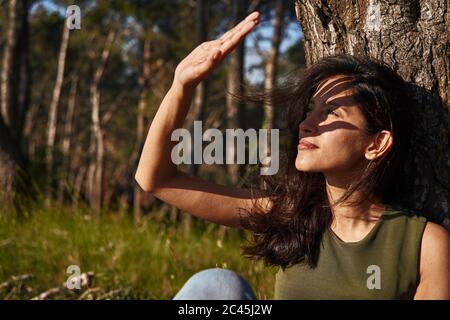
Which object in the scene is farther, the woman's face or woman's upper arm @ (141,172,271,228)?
woman's upper arm @ (141,172,271,228)

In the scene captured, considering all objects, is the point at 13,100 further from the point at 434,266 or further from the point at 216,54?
the point at 434,266

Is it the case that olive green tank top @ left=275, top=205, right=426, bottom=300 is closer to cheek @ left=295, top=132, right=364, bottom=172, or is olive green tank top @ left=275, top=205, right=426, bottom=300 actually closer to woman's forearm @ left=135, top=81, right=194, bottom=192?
cheek @ left=295, top=132, right=364, bottom=172

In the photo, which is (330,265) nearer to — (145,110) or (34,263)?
(34,263)

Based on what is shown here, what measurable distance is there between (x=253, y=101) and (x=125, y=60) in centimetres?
2338

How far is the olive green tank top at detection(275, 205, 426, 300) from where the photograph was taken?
6.15 ft

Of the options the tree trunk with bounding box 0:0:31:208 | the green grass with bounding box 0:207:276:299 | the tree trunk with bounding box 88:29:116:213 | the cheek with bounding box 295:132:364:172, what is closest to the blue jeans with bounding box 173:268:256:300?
the cheek with bounding box 295:132:364:172

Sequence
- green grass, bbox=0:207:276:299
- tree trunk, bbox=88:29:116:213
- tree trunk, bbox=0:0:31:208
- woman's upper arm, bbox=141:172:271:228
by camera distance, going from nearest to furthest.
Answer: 1. woman's upper arm, bbox=141:172:271:228
2. green grass, bbox=0:207:276:299
3. tree trunk, bbox=0:0:31:208
4. tree trunk, bbox=88:29:116:213

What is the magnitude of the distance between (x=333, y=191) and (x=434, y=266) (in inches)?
15.0

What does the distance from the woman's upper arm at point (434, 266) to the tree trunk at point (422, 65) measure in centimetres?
38

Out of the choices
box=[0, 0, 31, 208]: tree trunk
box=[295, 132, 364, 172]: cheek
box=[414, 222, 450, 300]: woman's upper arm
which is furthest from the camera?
box=[0, 0, 31, 208]: tree trunk

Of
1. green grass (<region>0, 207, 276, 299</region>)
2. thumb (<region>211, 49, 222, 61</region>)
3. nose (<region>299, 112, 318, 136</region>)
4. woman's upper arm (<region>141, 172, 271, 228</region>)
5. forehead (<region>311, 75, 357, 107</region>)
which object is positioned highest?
thumb (<region>211, 49, 222, 61</region>)

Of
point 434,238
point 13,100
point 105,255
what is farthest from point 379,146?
point 13,100

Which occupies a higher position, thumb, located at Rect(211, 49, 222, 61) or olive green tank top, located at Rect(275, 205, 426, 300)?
thumb, located at Rect(211, 49, 222, 61)
